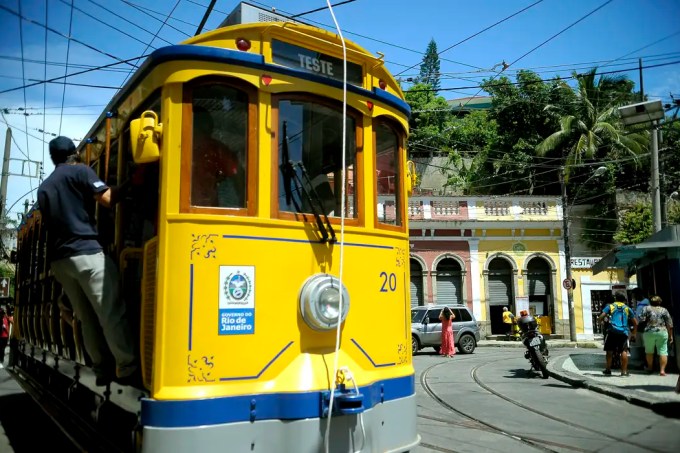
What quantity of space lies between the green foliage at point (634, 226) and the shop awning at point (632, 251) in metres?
14.4

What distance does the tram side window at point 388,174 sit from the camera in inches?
193

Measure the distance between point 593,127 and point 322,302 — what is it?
29916mm

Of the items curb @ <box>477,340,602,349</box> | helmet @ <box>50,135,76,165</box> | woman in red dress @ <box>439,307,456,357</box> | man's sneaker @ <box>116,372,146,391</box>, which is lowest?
curb @ <box>477,340,602,349</box>

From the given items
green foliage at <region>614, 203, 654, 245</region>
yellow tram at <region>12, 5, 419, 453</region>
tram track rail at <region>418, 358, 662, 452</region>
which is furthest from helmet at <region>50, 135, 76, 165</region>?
green foliage at <region>614, 203, 654, 245</region>

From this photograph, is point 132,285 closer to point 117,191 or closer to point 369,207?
point 117,191

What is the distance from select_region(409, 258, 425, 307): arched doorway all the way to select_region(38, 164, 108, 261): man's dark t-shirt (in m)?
22.6

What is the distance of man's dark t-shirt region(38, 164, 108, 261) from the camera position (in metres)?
4.29

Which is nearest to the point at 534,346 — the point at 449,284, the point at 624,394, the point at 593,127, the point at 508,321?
the point at 624,394

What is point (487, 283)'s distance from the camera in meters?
26.7

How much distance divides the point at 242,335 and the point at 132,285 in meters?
1.18

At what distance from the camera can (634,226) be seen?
1116 inches

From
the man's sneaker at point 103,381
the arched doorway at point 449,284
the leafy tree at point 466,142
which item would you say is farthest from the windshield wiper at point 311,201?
the leafy tree at point 466,142

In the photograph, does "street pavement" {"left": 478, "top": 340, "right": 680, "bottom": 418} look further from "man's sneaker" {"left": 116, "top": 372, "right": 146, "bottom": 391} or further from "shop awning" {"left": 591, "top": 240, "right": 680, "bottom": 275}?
"man's sneaker" {"left": 116, "top": 372, "right": 146, "bottom": 391}

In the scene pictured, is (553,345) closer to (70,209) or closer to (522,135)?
(522,135)
